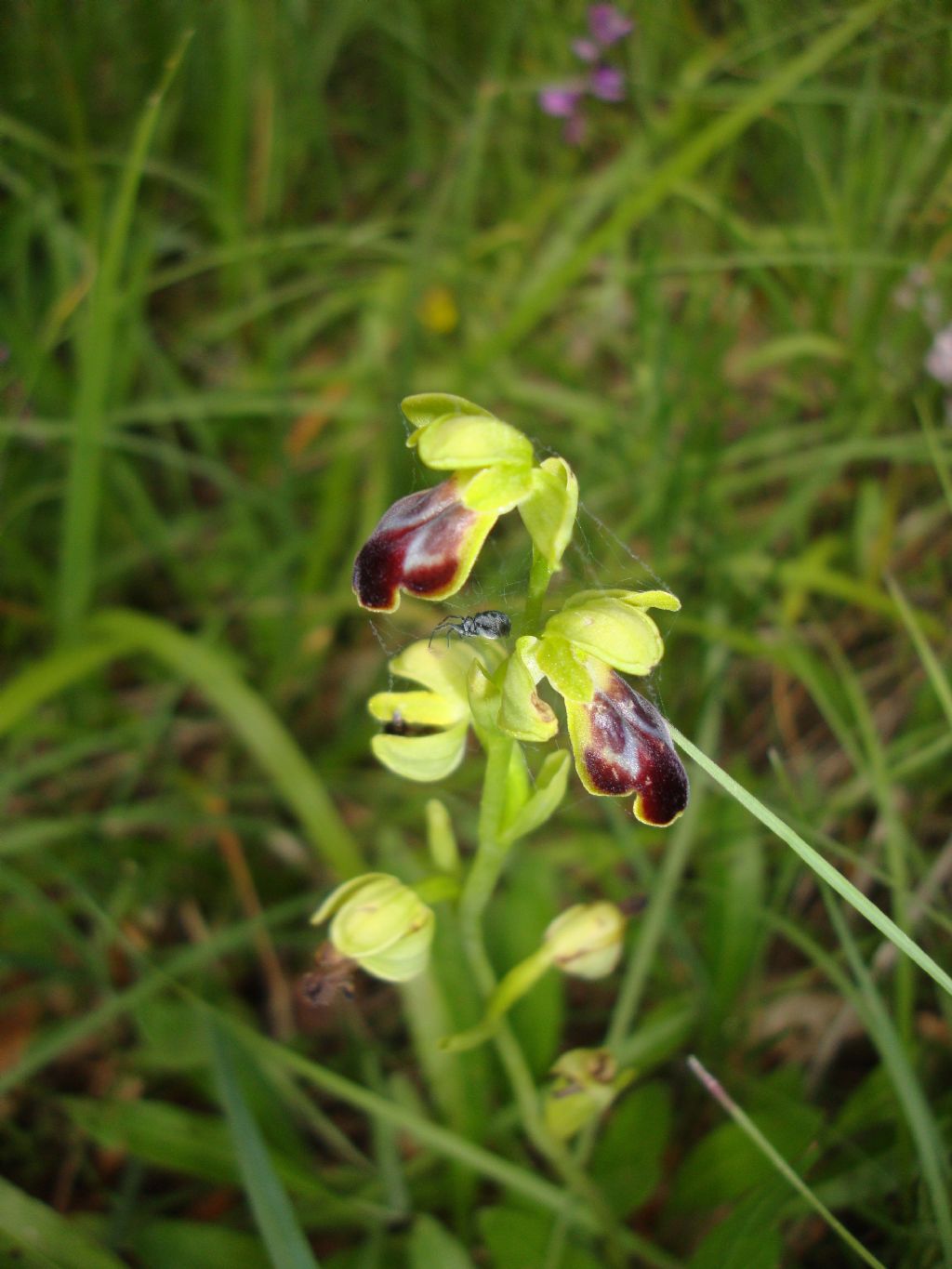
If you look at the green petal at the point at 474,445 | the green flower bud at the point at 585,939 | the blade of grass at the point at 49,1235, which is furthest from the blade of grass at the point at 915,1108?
the blade of grass at the point at 49,1235

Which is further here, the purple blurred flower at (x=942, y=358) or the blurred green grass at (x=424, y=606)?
the purple blurred flower at (x=942, y=358)

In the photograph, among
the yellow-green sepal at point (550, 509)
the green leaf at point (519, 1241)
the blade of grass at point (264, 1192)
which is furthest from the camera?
Answer: the green leaf at point (519, 1241)

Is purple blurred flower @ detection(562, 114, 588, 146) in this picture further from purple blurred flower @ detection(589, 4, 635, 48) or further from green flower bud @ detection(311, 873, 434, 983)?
green flower bud @ detection(311, 873, 434, 983)

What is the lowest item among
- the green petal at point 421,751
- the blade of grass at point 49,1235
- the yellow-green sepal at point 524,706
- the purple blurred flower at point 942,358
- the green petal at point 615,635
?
the blade of grass at point 49,1235

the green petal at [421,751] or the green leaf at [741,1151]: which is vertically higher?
the green petal at [421,751]

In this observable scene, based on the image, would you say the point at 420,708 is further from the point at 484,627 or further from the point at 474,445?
the point at 474,445

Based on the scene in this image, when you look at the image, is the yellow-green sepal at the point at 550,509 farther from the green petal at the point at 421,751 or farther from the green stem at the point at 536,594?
the green petal at the point at 421,751

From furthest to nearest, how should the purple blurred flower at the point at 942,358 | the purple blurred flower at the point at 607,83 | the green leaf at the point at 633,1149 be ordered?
the purple blurred flower at the point at 607,83 → the purple blurred flower at the point at 942,358 → the green leaf at the point at 633,1149
